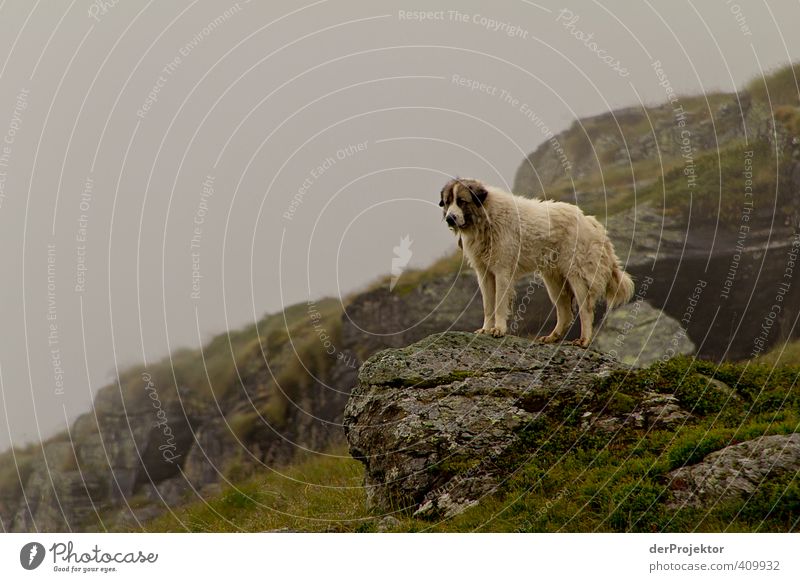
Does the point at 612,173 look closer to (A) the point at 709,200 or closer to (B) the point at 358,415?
(A) the point at 709,200

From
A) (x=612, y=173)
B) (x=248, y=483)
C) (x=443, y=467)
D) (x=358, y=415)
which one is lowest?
(x=248, y=483)

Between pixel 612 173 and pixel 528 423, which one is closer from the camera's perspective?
pixel 528 423

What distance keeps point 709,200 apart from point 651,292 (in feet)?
20.9

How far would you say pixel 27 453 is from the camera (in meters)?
33.2

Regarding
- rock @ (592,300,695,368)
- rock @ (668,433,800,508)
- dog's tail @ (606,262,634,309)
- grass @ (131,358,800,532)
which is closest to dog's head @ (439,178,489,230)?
dog's tail @ (606,262,634,309)

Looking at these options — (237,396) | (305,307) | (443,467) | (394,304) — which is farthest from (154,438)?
(443,467)

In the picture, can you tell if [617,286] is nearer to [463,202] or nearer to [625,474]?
[463,202]

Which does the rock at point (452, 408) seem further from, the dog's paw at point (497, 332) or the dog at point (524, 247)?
the dog at point (524, 247)

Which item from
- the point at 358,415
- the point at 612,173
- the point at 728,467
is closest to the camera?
the point at 728,467

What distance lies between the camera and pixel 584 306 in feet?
53.0

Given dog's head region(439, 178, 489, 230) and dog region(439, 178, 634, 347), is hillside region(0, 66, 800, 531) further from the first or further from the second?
dog's head region(439, 178, 489, 230)

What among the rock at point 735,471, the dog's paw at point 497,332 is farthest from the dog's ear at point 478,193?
the rock at point 735,471
